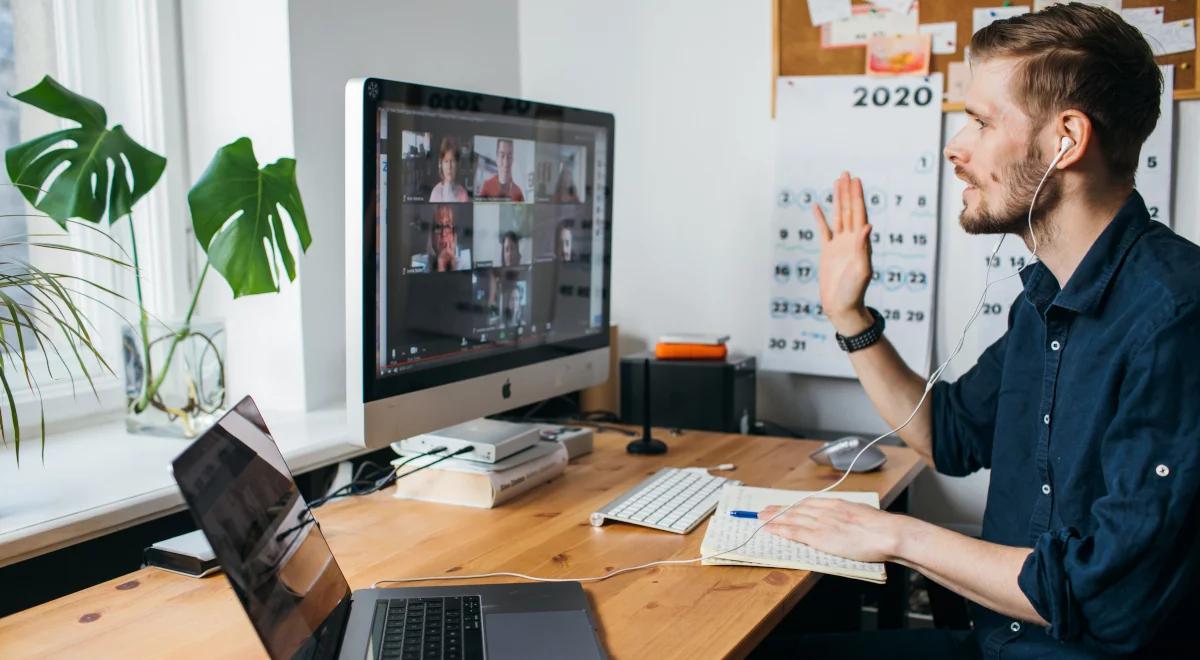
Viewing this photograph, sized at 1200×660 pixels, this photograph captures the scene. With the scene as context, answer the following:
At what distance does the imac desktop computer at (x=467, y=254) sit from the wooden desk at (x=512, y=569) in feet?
0.50

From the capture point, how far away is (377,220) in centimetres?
138

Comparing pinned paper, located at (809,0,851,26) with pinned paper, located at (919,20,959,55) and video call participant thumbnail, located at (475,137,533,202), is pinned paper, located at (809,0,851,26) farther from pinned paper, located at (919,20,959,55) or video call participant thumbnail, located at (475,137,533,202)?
video call participant thumbnail, located at (475,137,533,202)

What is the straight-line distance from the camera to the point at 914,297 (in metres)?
2.19

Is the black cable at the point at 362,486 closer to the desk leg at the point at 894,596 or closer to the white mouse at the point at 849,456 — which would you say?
the white mouse at the point at 849,456

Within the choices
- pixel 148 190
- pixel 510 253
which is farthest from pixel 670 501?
pixel 148 190

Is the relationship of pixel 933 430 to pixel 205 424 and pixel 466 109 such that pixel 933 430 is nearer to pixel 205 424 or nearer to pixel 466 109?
pixel 466 109

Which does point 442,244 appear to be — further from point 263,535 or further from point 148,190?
point 263,535

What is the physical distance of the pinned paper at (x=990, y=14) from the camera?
2057mm

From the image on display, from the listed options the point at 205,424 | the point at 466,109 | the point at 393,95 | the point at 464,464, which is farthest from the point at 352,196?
the point at 205,424

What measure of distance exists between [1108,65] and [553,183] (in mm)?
839

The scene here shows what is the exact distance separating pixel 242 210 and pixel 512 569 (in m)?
0.74

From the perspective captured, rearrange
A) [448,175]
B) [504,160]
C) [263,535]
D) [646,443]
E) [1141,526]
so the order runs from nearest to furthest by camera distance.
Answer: [263,535] → [1141,526] → [448,175] → [504,160] → [646,443]

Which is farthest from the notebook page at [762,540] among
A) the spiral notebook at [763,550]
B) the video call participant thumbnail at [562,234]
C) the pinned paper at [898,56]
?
the pinned paper at [898,56]

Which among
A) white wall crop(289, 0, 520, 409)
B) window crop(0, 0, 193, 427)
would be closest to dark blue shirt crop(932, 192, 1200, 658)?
white wall crop(289, 0, 520, 409)
